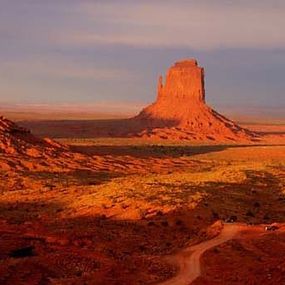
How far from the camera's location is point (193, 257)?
24.9 m

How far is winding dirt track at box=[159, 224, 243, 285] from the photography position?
21516mm

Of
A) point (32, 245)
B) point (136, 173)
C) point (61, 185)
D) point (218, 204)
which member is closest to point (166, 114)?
point (136, 173)

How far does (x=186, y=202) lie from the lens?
37312 mm

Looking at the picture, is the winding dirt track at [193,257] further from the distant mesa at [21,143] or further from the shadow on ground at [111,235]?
the distant mesa at [21,143]

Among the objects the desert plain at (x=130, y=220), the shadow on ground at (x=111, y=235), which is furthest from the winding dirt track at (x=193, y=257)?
the shadow on ground at (x=111, y=235)

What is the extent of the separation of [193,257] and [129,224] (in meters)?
8.14

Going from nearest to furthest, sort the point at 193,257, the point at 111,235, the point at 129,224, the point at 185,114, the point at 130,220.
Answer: the point at 193,257 < the point at 111,235 < the point at 129,224 < the point at 130,220 < the point at 185,114

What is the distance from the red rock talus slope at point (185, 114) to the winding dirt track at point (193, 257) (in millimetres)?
103755

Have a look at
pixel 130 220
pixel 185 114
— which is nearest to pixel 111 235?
pixel 130 220

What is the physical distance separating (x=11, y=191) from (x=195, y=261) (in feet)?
82.1

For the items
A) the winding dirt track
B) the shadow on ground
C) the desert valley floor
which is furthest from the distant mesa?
the winding dirt track

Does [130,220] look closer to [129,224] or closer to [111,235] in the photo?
[129,224]

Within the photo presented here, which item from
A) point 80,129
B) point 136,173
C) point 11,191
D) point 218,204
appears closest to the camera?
point 218,204

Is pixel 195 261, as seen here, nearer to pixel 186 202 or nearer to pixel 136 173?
pixel 186 202
